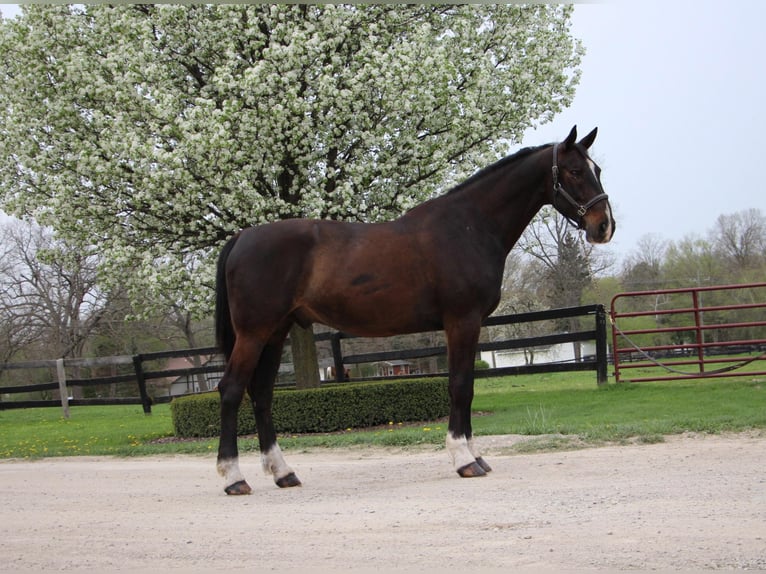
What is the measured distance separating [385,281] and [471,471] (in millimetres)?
1723

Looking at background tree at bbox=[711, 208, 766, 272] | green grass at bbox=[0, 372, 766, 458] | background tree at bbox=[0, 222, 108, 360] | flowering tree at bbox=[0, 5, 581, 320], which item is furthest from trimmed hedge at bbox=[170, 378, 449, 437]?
background tree at bbox=[711, 208, 766, 272]

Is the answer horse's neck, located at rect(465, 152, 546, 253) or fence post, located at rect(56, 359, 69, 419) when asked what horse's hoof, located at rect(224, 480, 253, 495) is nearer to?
horse's neck, located at rect(465, 152, 546, 253)

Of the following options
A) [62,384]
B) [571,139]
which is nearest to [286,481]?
[571,139]

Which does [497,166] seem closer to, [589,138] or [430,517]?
[589,138]

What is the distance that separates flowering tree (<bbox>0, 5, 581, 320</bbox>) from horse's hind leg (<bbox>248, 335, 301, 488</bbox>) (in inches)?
212

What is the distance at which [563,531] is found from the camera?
404 cm

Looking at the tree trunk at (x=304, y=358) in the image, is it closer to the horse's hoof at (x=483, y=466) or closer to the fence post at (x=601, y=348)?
the fence post at (x=601, y=348)

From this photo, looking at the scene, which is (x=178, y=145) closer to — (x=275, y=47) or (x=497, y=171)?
(x=275, y=47)

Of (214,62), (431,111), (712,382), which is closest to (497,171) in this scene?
(431,111)

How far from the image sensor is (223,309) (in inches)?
265

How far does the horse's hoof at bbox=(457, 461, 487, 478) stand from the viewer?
622cm

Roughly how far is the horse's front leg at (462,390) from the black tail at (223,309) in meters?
1.97

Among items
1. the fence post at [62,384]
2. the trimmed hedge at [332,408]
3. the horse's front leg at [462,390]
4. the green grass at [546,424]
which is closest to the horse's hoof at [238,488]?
the horse's front leg at [462,390]

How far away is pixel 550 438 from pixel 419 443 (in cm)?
174
